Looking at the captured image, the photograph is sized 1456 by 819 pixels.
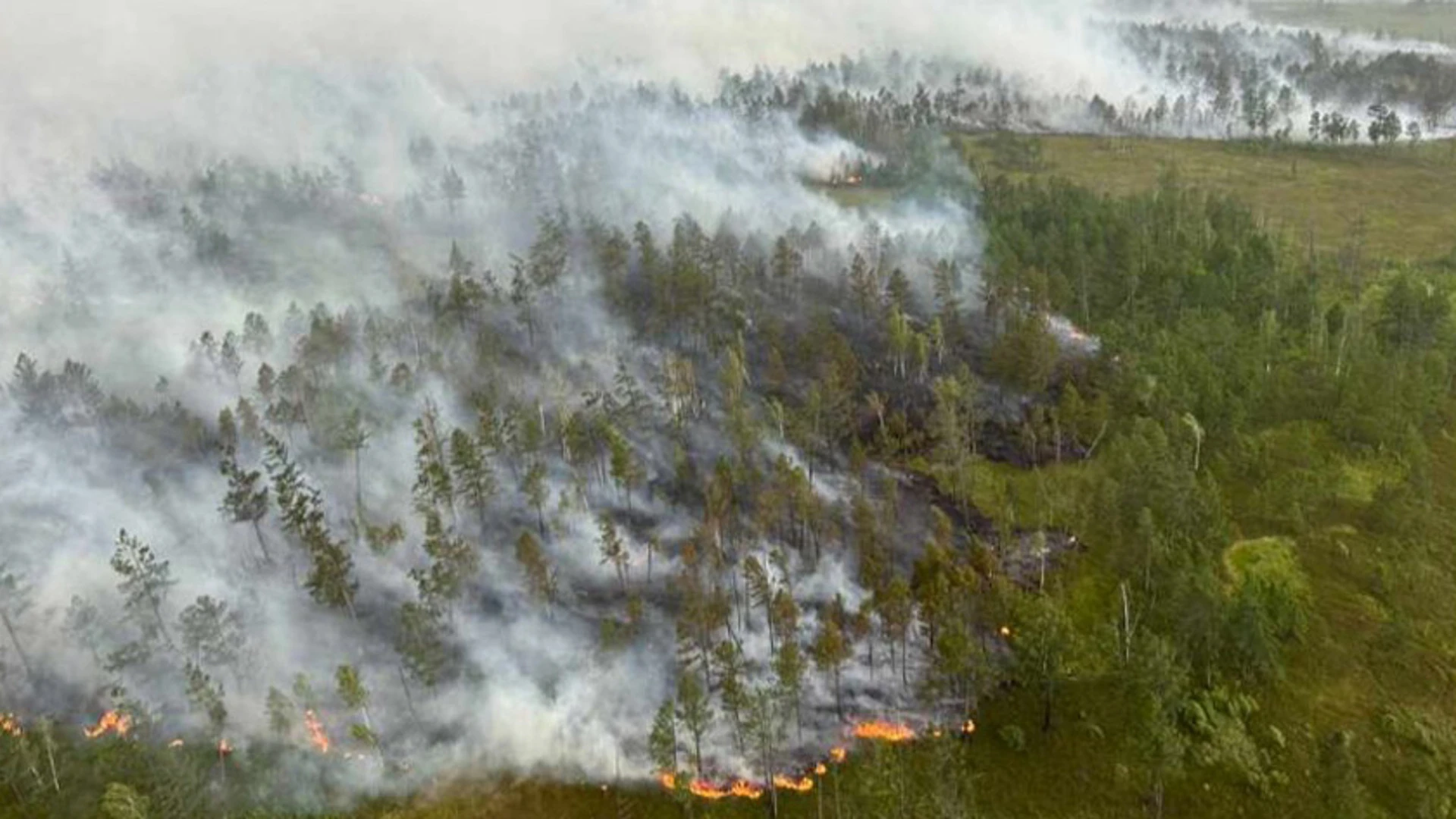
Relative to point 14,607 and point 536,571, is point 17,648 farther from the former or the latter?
point 536,571

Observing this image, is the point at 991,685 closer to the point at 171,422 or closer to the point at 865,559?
the point at 865,559

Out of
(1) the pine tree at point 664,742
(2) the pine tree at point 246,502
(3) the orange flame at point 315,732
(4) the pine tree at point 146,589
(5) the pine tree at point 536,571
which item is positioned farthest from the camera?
(2) the pine tree at point 246,502

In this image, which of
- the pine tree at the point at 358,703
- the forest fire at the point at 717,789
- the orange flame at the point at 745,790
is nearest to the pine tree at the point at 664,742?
the forest fire at the point at 717,789

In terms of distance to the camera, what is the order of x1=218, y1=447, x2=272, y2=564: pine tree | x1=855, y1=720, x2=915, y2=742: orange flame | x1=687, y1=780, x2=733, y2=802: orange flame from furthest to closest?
x1=218, y1=447, x2=272, y2=564: pine tree → x1=855, y1=720, x2=915, y2=742: orange flame → x1=687, y1=780, x2=733, y2=802: orange flame

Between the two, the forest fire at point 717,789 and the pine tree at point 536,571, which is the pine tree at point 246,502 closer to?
the pine tree at point 536,571

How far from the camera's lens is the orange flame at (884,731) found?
114 m

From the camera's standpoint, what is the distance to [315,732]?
4643 inches

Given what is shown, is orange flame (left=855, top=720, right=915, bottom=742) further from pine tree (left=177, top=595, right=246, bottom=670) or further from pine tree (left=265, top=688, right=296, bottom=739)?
pine tree (left=177, top=595, right=246, bottom=670)

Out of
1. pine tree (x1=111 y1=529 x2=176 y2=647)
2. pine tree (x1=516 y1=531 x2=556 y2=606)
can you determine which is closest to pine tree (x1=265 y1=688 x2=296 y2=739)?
pine tree (x1=111 y1=529 x2=176 y2=647)

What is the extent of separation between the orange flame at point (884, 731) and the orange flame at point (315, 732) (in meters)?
57.6

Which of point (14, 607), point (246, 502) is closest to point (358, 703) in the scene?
point (246, 502)

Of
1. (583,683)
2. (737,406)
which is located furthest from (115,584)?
→ (737,406)

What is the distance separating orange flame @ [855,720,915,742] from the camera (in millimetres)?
114438

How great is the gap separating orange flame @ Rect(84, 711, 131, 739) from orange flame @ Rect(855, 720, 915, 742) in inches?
3181
